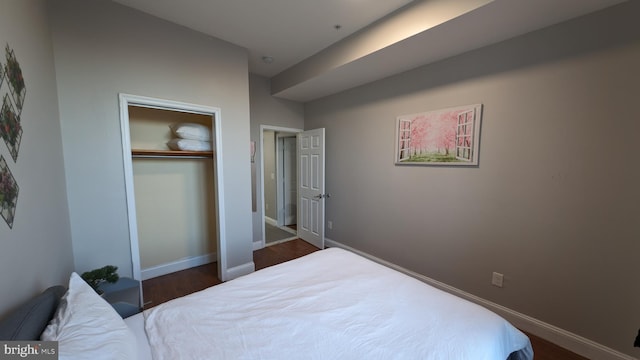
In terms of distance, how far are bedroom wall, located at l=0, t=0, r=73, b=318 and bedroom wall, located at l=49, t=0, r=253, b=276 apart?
4.5 inches

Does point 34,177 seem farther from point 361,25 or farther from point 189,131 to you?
point 361,25

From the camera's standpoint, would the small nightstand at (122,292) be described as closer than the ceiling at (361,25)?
No

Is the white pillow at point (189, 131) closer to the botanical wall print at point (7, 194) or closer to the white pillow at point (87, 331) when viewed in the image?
the botanical wall print at point (7, 194)

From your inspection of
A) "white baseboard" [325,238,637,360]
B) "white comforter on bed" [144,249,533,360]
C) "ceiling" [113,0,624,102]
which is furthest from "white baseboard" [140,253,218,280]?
"white baseboard" [325,238,637,360]

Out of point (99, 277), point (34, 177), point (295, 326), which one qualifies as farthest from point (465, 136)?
point (99, 277)

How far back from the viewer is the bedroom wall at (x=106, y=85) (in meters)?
1.84

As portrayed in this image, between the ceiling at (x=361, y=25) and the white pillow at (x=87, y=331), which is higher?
the ceiling at (x=361, y=25)

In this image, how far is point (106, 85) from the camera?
6.48ft

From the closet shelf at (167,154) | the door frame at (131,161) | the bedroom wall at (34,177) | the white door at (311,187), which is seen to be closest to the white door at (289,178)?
the white door at (311,187)

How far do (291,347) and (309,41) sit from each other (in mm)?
2745

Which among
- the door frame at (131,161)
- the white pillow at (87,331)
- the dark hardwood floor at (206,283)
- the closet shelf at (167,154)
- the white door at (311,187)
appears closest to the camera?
the white pillow at (87,331)

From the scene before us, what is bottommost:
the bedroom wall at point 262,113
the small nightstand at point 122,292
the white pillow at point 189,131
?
the small nightstand at point 122,292

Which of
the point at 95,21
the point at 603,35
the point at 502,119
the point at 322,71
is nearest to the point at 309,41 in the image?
the point at 322,71

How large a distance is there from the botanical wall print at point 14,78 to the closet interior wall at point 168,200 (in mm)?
1602
